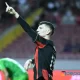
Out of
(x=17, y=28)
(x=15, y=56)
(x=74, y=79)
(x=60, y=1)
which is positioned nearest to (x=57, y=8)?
(x=60, y=1)

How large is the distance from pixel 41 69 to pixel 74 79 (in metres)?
1.06

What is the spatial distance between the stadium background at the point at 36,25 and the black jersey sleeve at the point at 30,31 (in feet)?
21.4

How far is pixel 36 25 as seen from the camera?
1176 cm

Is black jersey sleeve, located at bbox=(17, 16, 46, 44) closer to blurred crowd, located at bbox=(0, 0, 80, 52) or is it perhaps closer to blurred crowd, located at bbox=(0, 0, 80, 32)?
blurred crowd, located at bbox=(0, 0, 80, 52)

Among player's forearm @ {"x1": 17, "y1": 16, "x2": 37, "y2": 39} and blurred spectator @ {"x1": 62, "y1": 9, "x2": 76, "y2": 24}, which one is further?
blurred spectator @ {"x1": 62, "y1": 9, "x2": 76, "y2": 24}

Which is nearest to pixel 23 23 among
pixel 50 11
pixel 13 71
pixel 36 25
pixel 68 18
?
pixel 13 71

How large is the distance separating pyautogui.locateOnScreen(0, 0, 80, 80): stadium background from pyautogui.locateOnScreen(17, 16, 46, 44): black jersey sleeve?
6.54 meters

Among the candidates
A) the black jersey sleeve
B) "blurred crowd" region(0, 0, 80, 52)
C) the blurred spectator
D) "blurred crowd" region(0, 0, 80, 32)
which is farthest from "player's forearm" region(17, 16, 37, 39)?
the blurred spectator

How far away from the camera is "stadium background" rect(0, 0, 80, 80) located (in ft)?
35.7

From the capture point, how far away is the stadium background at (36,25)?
1089cm

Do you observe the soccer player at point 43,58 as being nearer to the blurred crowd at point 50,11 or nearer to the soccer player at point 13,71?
the soccer player at point 13,71

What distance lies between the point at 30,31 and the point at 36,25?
8.12 meters

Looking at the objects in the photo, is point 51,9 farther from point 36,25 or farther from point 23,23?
point 23,23

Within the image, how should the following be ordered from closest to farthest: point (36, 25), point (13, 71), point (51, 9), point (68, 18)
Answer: point (13, 71)
point (36, 25)
point (68, 18)
point (51, 9)
